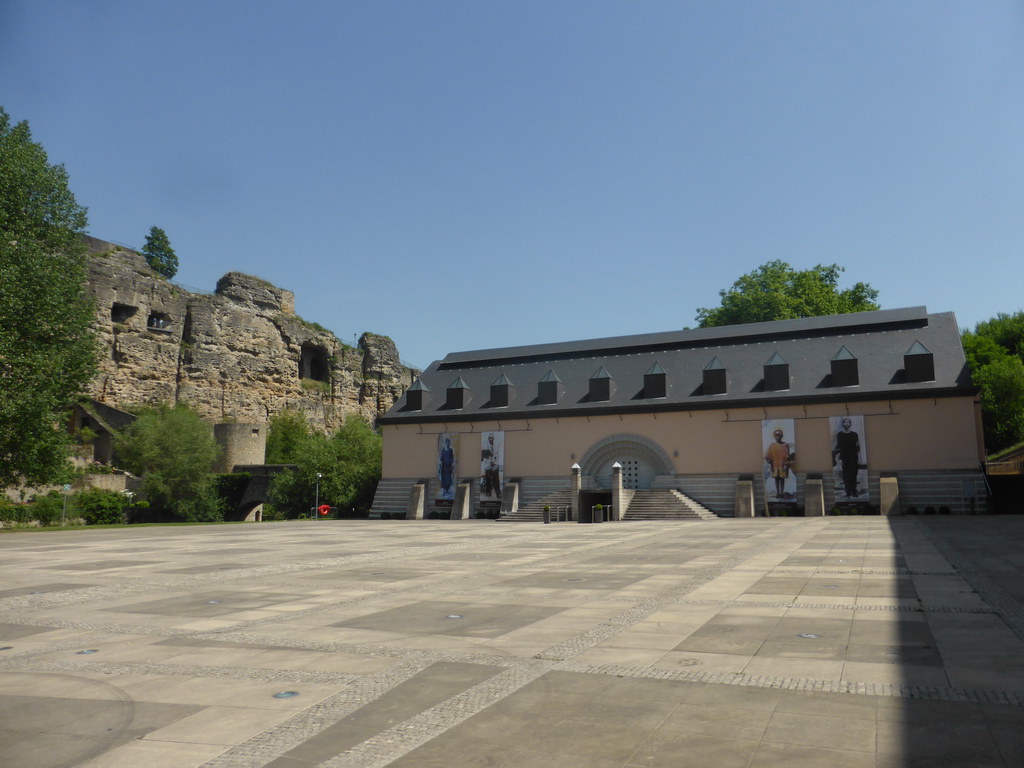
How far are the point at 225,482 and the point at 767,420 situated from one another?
40654mm

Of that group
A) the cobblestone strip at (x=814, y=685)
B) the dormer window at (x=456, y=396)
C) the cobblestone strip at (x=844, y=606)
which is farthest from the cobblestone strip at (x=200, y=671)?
the dormer window at (x=456, y=396)

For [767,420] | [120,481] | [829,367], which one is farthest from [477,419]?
[120,481]

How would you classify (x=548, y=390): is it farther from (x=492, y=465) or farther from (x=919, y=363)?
(x=919, y=363)

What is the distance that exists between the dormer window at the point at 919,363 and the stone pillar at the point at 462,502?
26.1 m

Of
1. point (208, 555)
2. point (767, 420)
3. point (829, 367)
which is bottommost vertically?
point (208, 555)

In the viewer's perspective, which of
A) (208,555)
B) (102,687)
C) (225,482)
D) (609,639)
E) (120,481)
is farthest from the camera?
(225,482)

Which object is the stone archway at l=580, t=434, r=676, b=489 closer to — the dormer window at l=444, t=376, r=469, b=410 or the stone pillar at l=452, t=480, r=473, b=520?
the stone pillar at l=452, t=480, r=473, b=520

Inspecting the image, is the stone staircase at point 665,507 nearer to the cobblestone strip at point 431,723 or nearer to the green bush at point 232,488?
the green bush at point 232,488

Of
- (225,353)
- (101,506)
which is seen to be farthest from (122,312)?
(101,506)

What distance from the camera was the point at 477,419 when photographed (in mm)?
48625

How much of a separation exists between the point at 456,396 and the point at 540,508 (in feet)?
36.6

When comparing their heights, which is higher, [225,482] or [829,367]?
[829,367]

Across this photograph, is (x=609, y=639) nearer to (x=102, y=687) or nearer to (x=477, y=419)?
(x=102, y=687)

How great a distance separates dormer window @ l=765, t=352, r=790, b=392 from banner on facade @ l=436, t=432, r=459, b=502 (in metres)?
20.0
